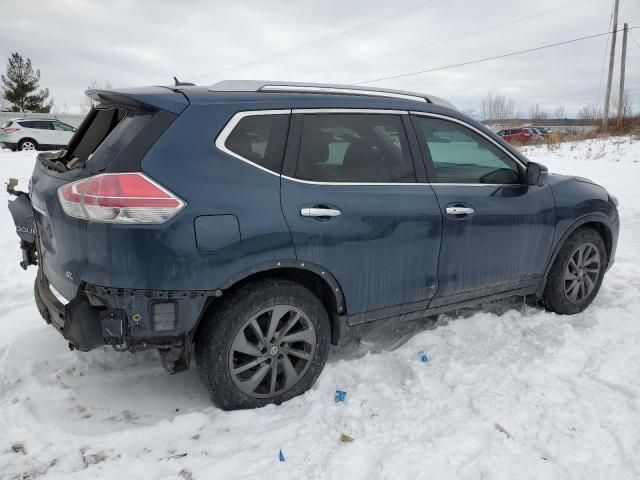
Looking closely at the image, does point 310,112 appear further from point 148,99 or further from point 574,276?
point 574,276

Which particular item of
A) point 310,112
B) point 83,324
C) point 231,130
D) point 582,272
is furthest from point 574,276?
point 83,324

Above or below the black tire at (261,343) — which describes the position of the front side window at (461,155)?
above

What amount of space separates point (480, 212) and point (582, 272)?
1.47 m

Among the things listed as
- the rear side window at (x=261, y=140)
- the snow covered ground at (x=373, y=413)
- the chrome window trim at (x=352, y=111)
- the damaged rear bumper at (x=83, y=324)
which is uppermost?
the chrome window trim at (x=352, y=111)

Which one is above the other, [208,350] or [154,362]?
[208,350]

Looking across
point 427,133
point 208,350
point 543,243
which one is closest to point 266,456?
point 208,350

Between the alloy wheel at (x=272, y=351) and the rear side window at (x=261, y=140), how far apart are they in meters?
0.80

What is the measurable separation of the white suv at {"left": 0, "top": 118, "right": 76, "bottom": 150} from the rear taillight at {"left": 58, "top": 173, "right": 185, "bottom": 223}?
20.4 meters

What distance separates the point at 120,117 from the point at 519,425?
2.72 m

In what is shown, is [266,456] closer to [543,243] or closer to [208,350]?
[208,350]

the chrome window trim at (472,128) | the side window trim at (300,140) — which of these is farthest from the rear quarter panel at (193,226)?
the chrome window trim at (472,128)

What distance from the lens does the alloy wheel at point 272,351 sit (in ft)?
9.04

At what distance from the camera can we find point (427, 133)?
3.37 meters

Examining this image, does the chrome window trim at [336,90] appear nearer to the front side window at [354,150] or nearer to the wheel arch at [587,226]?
the front side window at [354,150]
